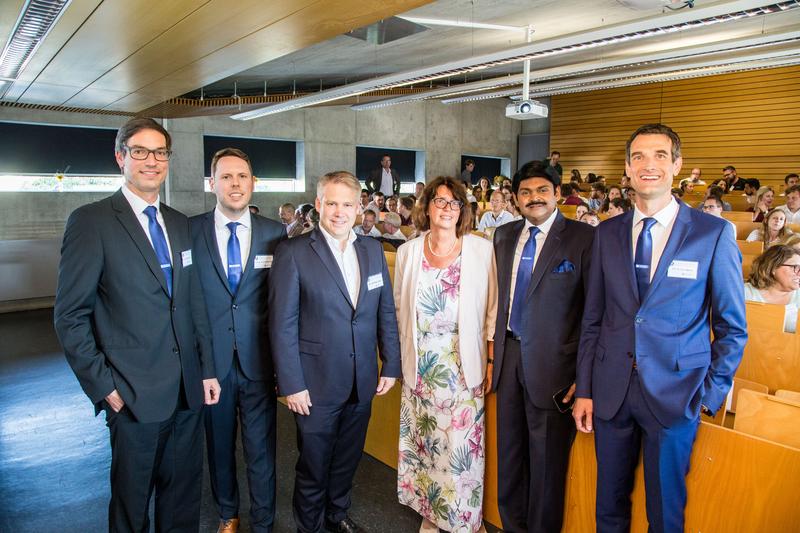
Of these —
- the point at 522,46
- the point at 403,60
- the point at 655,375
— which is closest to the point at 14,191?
the point at 403,60

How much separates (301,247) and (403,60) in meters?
8.52

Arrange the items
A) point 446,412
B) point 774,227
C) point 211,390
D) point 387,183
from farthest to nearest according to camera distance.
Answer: point 387,183 → point 774,227 → point 446,412 → point 211,390

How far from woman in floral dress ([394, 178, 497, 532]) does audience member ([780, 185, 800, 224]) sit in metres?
6.38

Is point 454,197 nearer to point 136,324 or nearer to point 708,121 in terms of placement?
point 136,324

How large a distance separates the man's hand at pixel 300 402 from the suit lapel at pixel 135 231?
69 cm

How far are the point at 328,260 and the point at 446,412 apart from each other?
88cm

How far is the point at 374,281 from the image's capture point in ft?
7.62

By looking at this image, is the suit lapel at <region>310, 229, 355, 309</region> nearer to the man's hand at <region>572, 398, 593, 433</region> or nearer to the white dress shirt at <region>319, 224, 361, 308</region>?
the white dress shirt at <region>319, 224, 361, 308</region>

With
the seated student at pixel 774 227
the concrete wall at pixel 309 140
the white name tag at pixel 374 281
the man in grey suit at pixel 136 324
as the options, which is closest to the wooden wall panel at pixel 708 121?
the concrete wall at pixel 309 140

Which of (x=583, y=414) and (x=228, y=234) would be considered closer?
(x=583, y=414)

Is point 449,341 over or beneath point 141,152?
beneath

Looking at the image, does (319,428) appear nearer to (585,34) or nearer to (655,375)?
(655,375)

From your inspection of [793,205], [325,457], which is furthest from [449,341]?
[793,205]

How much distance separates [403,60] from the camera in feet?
32.2
